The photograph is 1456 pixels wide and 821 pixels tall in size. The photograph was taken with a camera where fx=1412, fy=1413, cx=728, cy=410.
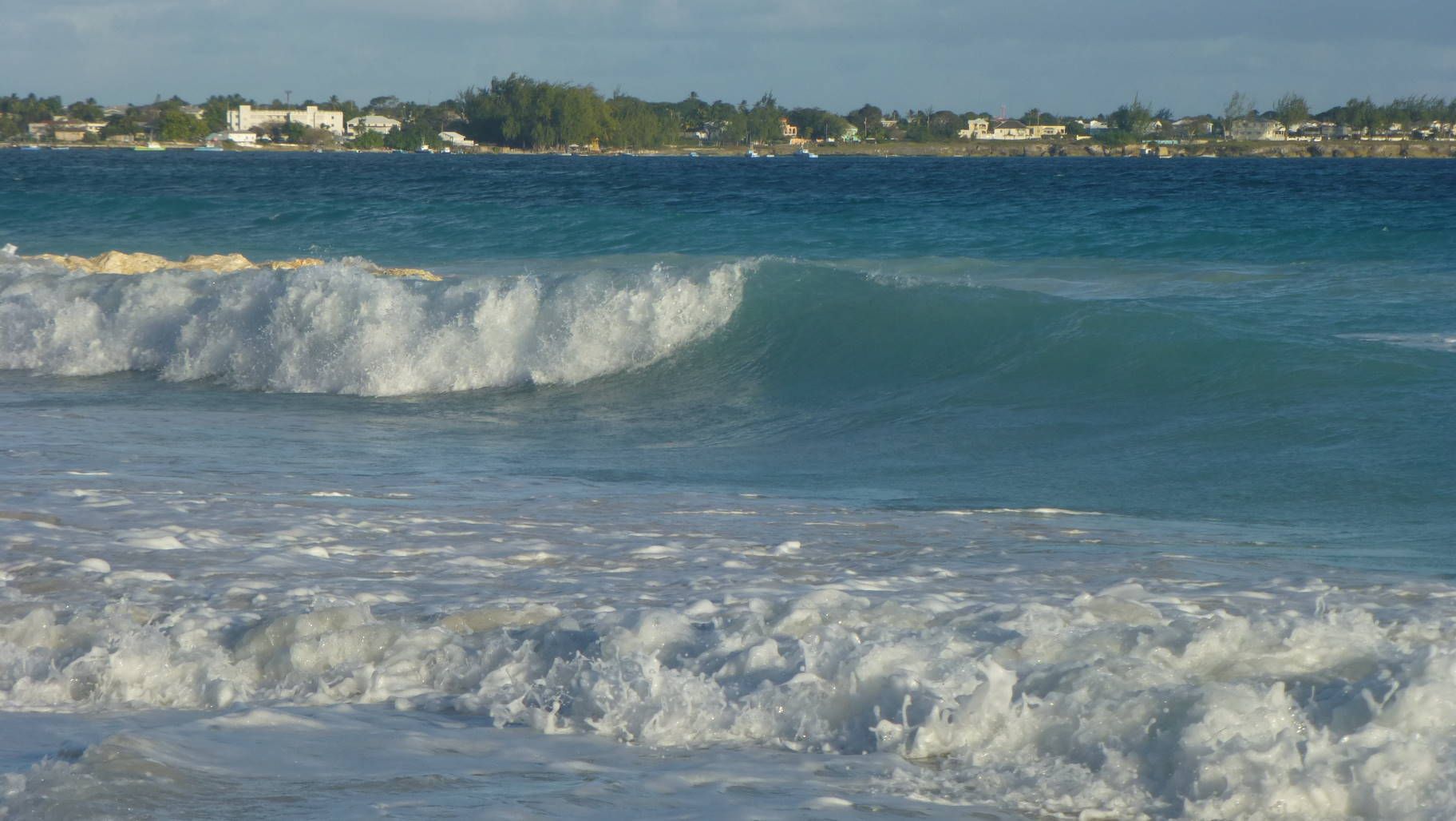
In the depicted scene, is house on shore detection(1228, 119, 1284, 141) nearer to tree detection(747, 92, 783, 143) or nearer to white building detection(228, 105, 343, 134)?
tree detection(747, 92, 783, 143)

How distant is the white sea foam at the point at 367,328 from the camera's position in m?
12.7

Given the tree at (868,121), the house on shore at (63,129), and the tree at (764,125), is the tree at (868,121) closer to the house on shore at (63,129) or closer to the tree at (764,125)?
the tree at (764,125)

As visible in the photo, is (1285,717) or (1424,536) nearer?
(1285,717)

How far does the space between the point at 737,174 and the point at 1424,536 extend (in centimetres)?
5607

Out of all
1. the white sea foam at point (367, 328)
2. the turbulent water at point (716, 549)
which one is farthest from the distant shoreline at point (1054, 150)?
the turbulent water at point (716, 549)

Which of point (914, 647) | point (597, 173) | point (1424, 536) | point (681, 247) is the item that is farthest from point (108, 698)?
point (597, 173)

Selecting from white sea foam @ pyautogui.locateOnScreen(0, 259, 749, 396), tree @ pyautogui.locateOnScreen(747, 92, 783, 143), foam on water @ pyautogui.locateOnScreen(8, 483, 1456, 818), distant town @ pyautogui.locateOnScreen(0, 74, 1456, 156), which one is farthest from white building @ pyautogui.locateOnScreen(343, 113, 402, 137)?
foam on water @ pyautogui.locateOnScreen(8, 483, 1456, 818)

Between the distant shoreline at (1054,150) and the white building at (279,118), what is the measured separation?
19725 mm

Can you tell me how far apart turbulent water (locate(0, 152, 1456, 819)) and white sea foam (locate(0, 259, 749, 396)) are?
1.9 inches

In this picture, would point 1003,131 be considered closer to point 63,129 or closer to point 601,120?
point 601,120

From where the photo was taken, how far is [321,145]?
149125 millimetres

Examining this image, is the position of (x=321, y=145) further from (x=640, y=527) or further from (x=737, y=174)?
(x=640, y=527)

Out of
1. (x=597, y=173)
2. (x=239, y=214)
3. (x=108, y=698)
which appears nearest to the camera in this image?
(x=108, y=698)

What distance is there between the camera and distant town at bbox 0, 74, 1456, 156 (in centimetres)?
12044
